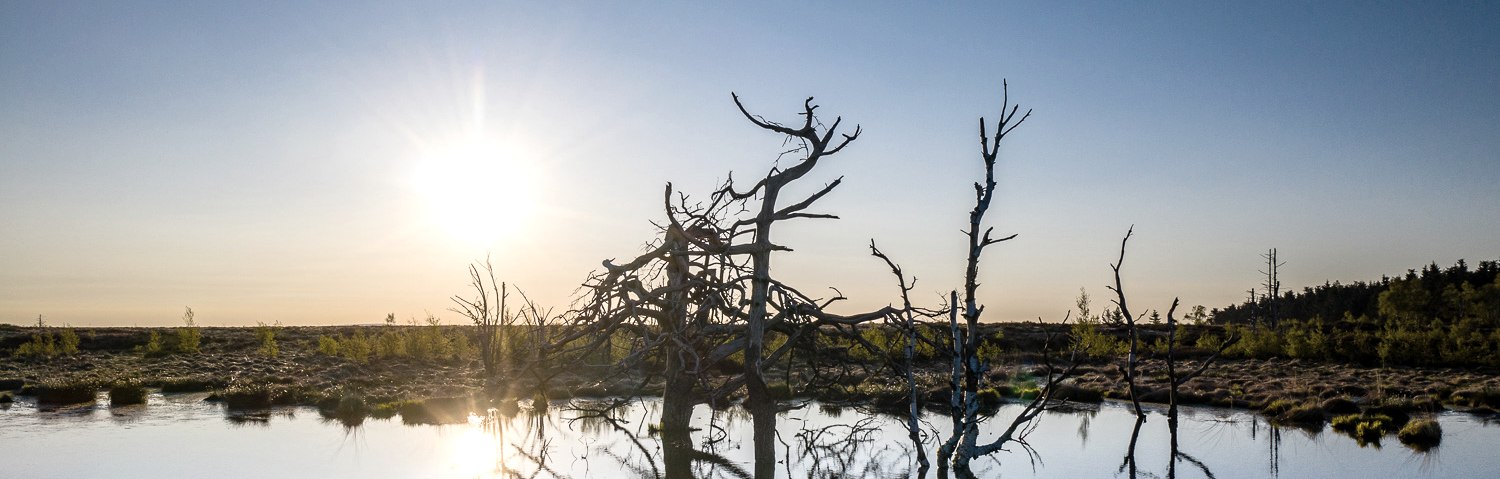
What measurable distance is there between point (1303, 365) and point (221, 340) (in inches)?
2302

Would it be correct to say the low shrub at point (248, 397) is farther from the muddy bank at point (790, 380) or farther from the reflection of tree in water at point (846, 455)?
the reflection of tree in water at point (846, 455)

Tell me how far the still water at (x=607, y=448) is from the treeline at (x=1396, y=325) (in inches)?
317

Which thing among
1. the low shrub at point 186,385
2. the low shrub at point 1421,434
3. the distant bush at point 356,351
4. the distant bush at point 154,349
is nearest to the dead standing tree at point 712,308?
the low shrub at point 1421,434

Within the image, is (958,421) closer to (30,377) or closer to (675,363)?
(675,363)

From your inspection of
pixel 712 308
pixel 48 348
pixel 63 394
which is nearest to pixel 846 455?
pixel 712 308

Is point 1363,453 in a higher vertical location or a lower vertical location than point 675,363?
lower

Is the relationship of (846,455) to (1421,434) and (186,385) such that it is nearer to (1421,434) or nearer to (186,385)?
(1421,434)

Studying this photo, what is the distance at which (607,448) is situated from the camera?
58.4 ft

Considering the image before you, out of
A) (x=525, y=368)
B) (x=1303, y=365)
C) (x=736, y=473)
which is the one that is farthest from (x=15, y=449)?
(x=1303, y=365)

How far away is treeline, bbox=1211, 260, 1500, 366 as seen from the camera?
42.8m

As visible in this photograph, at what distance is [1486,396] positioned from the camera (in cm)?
2702

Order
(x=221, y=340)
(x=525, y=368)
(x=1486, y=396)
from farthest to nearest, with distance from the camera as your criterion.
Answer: (x=221, y=340)
(x=1486, y=396)
(x=525, y=368)

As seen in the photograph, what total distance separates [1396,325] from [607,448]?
1946 inches

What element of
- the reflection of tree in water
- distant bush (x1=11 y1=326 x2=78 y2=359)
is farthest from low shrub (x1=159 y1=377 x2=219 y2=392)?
the reflection of tree in water
